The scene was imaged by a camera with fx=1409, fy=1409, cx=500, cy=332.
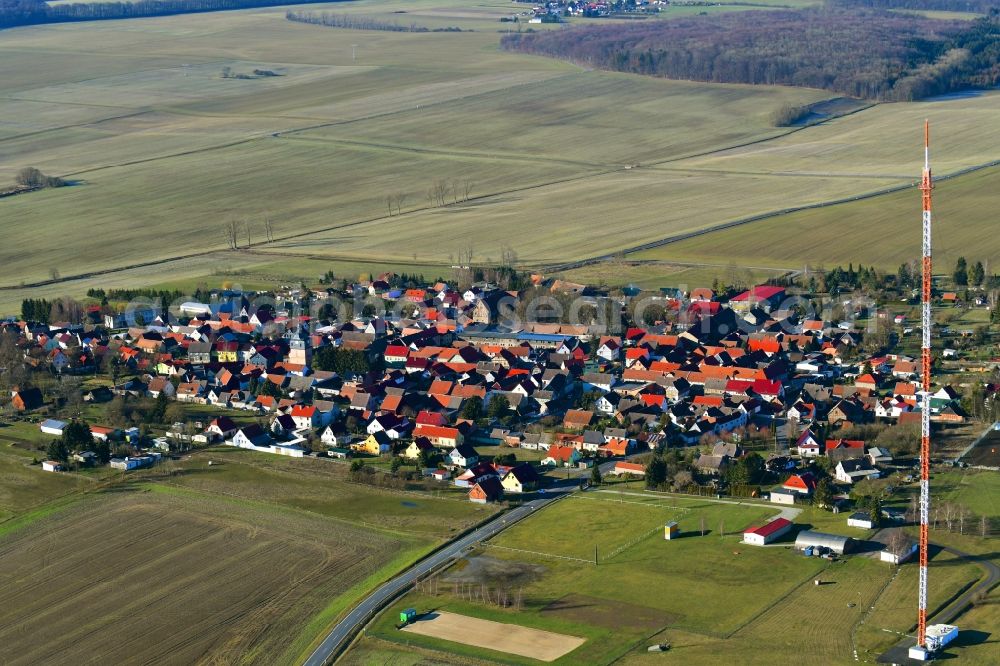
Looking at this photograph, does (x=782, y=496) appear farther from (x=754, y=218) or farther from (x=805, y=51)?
(x=805, y=51)

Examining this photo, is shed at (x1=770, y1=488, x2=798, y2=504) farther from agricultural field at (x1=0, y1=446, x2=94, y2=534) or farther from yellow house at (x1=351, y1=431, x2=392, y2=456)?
agricultural field at (x1=0, y1=446, x2=94, y2=534)

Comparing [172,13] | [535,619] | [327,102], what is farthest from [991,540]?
[172,13]

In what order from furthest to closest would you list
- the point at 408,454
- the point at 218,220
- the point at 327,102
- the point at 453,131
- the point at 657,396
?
the point at 327,102
the point at 453,131
the point at 218,220
the point at 657,396
the point at 408,454

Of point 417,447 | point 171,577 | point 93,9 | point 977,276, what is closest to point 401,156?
point 977,276

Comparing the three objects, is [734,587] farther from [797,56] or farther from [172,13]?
[172,13]

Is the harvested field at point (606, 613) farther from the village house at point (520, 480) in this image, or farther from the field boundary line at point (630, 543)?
the village house at point (520, 480)

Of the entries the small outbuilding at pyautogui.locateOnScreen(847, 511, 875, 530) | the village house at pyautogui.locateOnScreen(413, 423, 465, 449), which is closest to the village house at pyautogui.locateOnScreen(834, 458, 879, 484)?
the small outbuilding at pyautogui.locateOnScreen(847, 511, 875, 530)

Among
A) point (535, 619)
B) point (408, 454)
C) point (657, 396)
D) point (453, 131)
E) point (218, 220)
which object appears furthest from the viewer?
point (453, 131)
